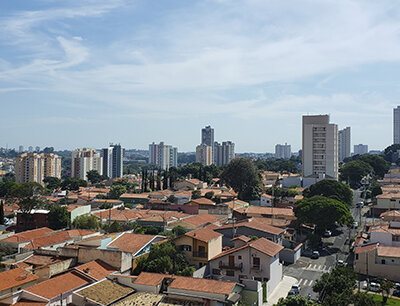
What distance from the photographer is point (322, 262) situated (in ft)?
97.7

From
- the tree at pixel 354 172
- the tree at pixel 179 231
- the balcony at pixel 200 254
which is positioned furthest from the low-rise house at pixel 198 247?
the tree at pixel 354 172

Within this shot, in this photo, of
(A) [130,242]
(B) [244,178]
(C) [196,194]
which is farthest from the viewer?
(B) [244,178]

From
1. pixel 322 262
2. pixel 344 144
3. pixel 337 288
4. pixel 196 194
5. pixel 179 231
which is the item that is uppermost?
pixel 344 144

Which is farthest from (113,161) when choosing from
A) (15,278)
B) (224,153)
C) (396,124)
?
(15,278)

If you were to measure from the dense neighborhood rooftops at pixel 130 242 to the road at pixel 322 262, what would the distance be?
9.35 meters

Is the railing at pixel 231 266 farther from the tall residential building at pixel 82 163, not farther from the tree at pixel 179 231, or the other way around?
the tall residential building at pixel 82 163

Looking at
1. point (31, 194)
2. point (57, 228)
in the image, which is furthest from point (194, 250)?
point (31, 194)

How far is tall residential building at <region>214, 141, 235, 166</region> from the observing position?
16261 centimetres

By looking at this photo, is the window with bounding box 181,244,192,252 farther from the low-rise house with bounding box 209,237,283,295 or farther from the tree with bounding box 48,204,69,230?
the tree with bounding box 48,204,69,230

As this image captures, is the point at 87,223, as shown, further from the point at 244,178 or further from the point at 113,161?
the point at 113,161

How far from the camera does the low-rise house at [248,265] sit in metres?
23.0

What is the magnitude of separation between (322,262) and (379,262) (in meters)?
4.12

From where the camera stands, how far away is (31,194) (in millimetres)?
39531

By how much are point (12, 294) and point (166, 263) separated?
774cm
